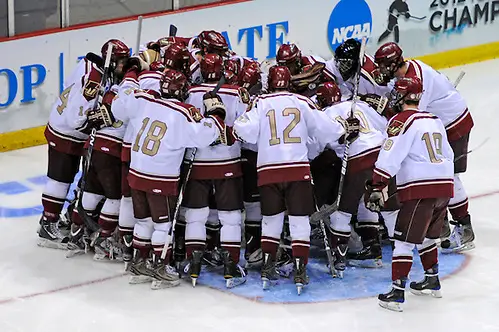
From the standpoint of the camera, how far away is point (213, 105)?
20.4 ft

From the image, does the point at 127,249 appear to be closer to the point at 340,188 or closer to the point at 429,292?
the point at 340,188

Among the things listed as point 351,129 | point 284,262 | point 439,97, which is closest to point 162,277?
point 284,262

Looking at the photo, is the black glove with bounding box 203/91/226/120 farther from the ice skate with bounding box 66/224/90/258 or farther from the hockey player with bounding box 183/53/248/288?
the ice skate with bounding box 66/224/90/258

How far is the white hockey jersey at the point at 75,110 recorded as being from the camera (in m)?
6.75

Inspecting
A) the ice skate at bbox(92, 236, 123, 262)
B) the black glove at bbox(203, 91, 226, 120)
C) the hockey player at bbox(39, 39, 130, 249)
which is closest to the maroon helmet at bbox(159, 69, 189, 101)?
the black glove at bbox(203, 91, 226, 120)

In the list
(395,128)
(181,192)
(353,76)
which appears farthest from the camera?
(353,76)

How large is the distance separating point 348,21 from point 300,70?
3953 mm

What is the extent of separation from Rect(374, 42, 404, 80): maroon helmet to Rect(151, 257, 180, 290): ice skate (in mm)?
1549

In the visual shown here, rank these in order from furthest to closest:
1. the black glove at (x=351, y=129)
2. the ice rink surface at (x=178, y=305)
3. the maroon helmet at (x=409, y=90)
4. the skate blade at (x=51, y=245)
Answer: the skate blade at (x=51, y=245) < the black glove at (x=351, y=129) < the maroon helmet at (x=409, y=90) < the ice rink surface at (x=178, y=305)

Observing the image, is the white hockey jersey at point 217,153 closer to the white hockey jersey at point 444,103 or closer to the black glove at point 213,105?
the black glove at point 213,105

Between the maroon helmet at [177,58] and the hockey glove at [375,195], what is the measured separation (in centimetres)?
122

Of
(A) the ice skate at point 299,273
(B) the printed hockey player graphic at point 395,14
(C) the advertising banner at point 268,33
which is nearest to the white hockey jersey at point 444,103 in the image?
(A) the ice skate at point 299,273

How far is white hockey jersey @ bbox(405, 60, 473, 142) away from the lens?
6.85m

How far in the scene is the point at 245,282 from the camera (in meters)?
6.45
